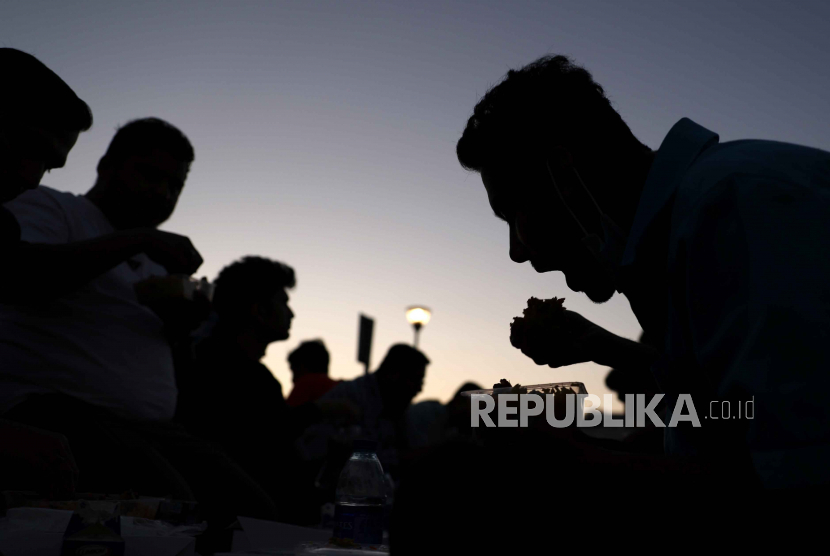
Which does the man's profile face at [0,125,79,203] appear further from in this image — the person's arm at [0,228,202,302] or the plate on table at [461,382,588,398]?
the plate on table at [461,382,588,398]

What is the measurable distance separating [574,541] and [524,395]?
1.36 ft

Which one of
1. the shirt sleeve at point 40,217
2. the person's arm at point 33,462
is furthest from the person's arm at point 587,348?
the shirt sleeve at point 40,217

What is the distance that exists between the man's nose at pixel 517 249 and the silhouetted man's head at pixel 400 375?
14.5 ft

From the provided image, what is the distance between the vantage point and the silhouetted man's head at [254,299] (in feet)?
15.3

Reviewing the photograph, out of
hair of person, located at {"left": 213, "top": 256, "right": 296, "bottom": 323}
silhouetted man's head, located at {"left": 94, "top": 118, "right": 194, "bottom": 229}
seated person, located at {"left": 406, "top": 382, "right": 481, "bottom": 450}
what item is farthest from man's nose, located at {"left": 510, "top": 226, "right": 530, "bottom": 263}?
→ seated person, located at {"left": 406, "top": 382, "right": 481, "bottom": 450}

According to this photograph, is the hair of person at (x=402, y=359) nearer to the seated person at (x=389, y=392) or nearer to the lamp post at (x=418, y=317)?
the seated person at (x=389, y=392)

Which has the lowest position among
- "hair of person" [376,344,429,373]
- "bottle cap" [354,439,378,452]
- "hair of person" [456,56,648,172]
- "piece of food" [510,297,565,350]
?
"bottle cap" [354,439,378,452]

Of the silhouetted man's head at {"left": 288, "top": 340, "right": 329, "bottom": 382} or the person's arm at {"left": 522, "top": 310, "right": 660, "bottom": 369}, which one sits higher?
the silhouetted man's head at {"left": 288, "top": 340, "right": 329, "bottom": 382}

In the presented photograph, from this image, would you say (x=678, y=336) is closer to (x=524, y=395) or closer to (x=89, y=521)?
(x=524, y=395)

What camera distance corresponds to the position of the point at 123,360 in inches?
105

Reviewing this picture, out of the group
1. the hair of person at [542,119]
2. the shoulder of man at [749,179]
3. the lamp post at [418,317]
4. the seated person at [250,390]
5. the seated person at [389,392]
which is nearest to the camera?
the shoulder of man at [749,179]

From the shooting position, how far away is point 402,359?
626 centimetres

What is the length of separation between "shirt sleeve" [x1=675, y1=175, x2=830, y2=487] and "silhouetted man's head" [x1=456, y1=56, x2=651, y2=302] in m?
0.55

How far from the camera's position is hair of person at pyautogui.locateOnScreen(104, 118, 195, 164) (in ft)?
10.3
